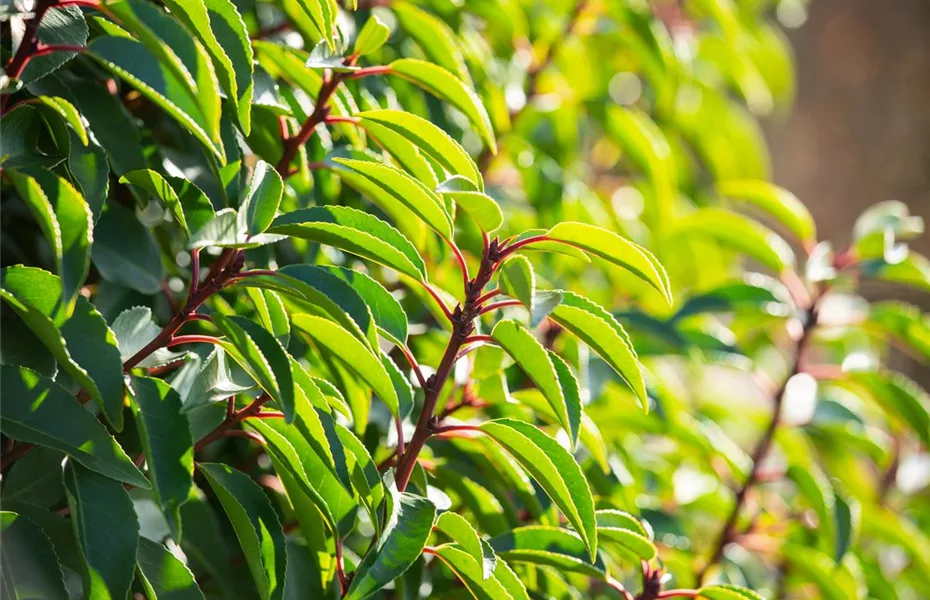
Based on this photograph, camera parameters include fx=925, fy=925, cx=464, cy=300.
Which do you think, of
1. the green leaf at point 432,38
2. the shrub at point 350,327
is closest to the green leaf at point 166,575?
the shrub at point 350,327

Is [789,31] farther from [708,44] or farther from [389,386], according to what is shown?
[389,386]

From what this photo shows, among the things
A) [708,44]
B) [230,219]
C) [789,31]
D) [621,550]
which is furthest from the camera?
[789,31]

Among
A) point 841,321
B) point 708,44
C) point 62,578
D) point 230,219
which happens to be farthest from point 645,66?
point 62,578

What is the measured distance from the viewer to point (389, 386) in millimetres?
610

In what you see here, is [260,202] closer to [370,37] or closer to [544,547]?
[370,37]

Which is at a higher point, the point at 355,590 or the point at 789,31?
the point at 789,31

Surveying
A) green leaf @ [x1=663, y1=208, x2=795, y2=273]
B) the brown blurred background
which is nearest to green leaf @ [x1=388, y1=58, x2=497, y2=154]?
green leaf @ [x1=663, y1=208, x2=795, y2=273]

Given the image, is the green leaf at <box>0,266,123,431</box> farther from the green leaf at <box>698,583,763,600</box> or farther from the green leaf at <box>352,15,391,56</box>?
the green leaf at <box>698,583,763,600</box>

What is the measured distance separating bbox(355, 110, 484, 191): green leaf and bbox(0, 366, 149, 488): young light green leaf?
275 millimetres

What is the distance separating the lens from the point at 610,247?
0.60 meters

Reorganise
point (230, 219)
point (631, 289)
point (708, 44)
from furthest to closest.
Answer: point (708, 44) < point (631, 289) < point (230, 219)

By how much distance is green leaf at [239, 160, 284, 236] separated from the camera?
1.78ft

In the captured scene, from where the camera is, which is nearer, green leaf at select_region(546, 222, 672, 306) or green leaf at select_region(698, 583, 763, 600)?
green leaf at select_region(546, 222, 672, 306)

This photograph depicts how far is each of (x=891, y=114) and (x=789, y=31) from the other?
1.72ft
